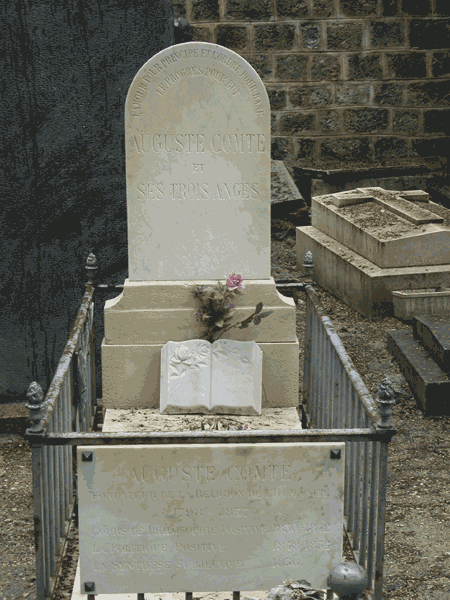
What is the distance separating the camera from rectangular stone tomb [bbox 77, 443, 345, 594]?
10.3 ft

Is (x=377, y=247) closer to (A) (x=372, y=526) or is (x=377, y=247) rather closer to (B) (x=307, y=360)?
(B) (x=307, y=360)

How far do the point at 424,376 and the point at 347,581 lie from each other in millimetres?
3632

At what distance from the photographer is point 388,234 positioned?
6.89 meters

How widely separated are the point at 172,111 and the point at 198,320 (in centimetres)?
120

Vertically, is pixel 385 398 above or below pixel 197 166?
below

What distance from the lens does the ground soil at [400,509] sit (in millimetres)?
3863

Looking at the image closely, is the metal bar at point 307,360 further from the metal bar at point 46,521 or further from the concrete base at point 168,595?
the metal bar at point 46,521

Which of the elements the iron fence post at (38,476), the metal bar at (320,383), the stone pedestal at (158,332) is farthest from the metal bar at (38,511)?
the metal bar at (320,383)

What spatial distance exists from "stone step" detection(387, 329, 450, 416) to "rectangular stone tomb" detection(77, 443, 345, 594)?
2439 mm

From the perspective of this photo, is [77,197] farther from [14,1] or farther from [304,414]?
[304,414]

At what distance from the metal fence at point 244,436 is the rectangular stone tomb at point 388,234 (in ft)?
6.91

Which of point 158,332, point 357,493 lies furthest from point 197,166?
point 357,493

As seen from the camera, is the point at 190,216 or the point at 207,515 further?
the point at 190,216

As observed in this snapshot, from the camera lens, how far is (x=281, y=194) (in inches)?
356
